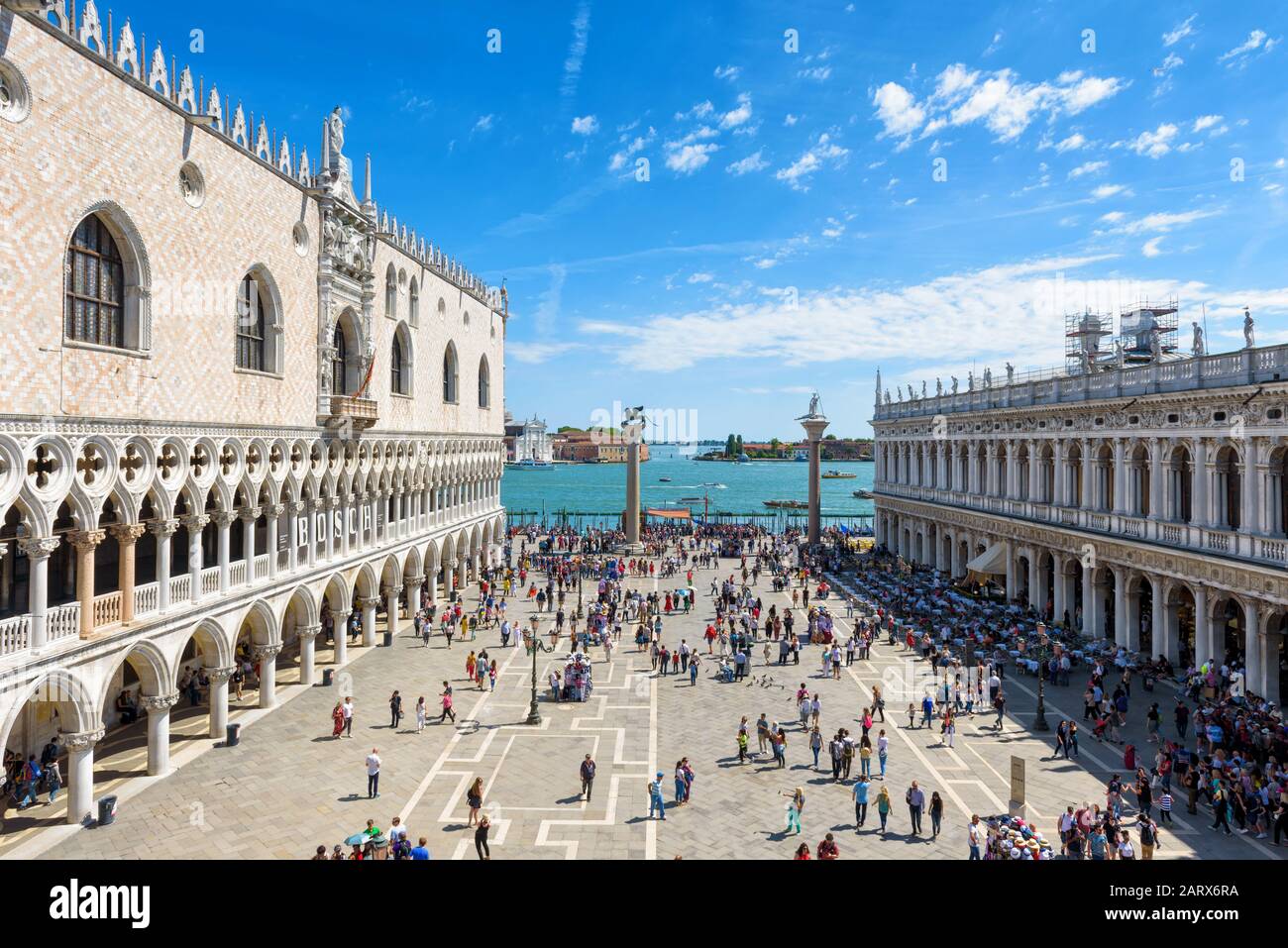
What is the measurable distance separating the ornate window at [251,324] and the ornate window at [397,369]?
31.6 ft

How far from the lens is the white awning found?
3556cm

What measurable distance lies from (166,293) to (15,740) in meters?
10.6

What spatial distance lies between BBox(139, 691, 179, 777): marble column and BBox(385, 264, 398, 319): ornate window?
1771cm

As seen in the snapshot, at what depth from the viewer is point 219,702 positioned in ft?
64.2

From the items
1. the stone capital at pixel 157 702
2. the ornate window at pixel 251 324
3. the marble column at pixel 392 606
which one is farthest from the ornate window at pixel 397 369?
the stone capital at pixel 157 702

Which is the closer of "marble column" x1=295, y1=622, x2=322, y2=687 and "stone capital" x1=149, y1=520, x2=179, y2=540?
"stone capital" x1=149, y1=520, x2=179, y2=540

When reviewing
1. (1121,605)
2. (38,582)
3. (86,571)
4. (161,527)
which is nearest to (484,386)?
(161,527)

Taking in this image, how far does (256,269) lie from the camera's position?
21.5 meters

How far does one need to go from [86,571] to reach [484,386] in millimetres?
31286

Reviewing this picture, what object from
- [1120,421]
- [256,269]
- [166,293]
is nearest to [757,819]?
[166,293]

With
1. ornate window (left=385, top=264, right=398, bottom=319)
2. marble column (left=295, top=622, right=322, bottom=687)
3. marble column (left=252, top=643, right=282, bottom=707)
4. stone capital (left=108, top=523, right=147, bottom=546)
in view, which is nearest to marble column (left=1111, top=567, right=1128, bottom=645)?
marble column (left=295, top=622, right=322, bottom=687)

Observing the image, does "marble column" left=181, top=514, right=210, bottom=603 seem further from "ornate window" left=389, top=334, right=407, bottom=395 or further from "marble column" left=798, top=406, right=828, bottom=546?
"marble column" left=798, top=406, right=828, bottom=546

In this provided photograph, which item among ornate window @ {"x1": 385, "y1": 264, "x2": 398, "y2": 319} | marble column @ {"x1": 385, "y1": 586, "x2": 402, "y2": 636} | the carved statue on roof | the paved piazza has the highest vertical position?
the carved statue on roof
